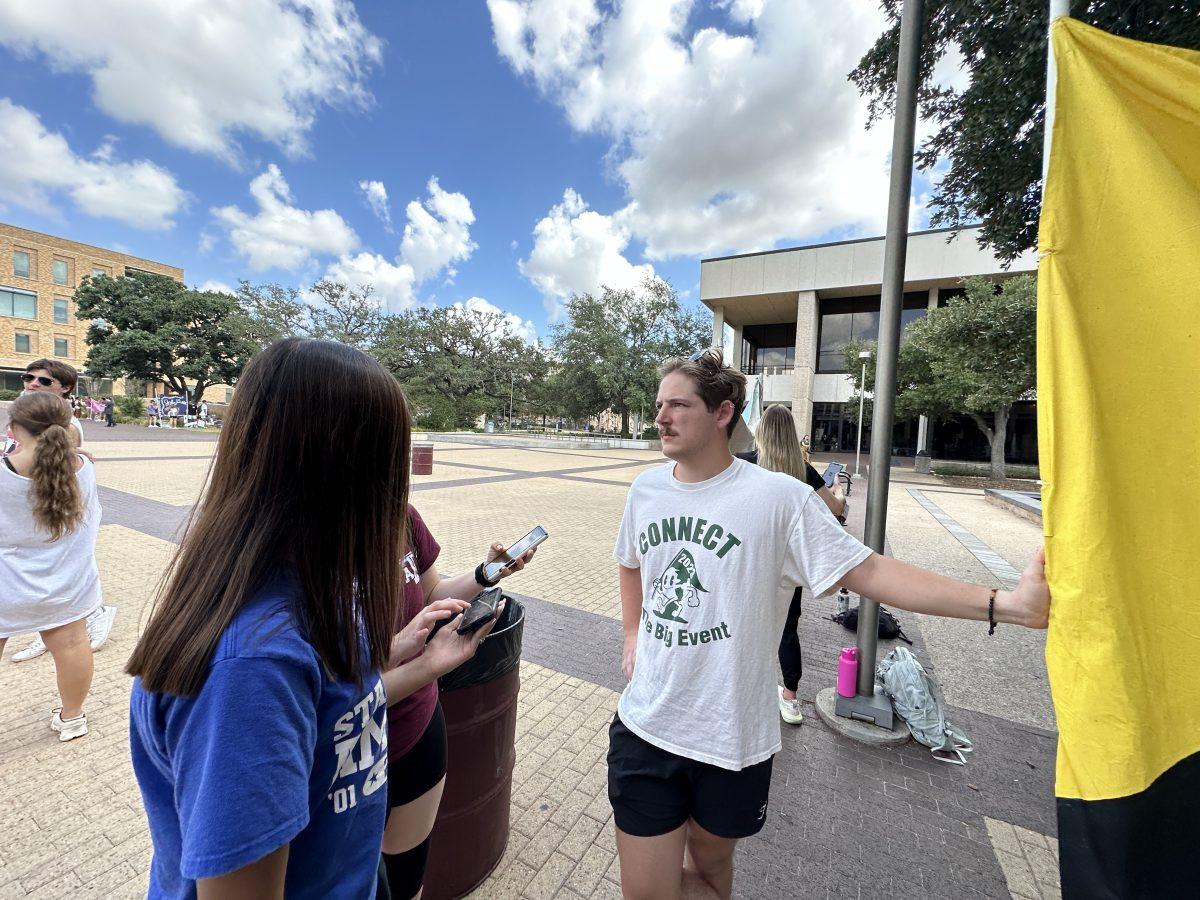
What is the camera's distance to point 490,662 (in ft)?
6.91

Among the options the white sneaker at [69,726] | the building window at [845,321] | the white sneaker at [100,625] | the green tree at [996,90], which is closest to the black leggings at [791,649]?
the green tree at [996,90]

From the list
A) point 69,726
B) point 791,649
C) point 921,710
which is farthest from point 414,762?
point 921,710

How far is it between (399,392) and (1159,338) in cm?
183

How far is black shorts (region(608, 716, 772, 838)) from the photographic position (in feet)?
5.34

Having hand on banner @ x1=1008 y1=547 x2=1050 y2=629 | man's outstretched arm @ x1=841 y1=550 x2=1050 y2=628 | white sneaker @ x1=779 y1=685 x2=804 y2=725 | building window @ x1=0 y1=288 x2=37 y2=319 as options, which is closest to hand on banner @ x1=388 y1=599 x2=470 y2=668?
man's outstretched arm @ x1=841 y1=550 x2=1050 y2=628

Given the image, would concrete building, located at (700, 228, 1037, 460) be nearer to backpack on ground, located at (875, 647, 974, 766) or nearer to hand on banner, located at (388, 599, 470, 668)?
backpack on ground, located at (875, 647, 974, 766)

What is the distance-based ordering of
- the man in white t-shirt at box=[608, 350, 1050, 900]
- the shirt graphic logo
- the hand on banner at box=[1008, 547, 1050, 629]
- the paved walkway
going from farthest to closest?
the paved walkway → the shirt graphic logo → the man in white t-shirt at box=[608, 350, 1050, 900] → the hand on banner at box=[1008, 547, 1050, 629]

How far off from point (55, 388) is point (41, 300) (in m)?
67.9

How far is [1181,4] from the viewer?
3.06 meters

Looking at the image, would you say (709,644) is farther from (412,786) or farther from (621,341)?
(621,341)

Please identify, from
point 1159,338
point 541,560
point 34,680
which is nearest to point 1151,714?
point 1159,338

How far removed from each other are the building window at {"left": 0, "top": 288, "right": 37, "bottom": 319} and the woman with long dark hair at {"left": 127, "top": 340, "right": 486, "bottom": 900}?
236 feet

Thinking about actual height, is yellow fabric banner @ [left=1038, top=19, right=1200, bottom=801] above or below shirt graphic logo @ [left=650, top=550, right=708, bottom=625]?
above

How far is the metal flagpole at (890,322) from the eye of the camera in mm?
3191
